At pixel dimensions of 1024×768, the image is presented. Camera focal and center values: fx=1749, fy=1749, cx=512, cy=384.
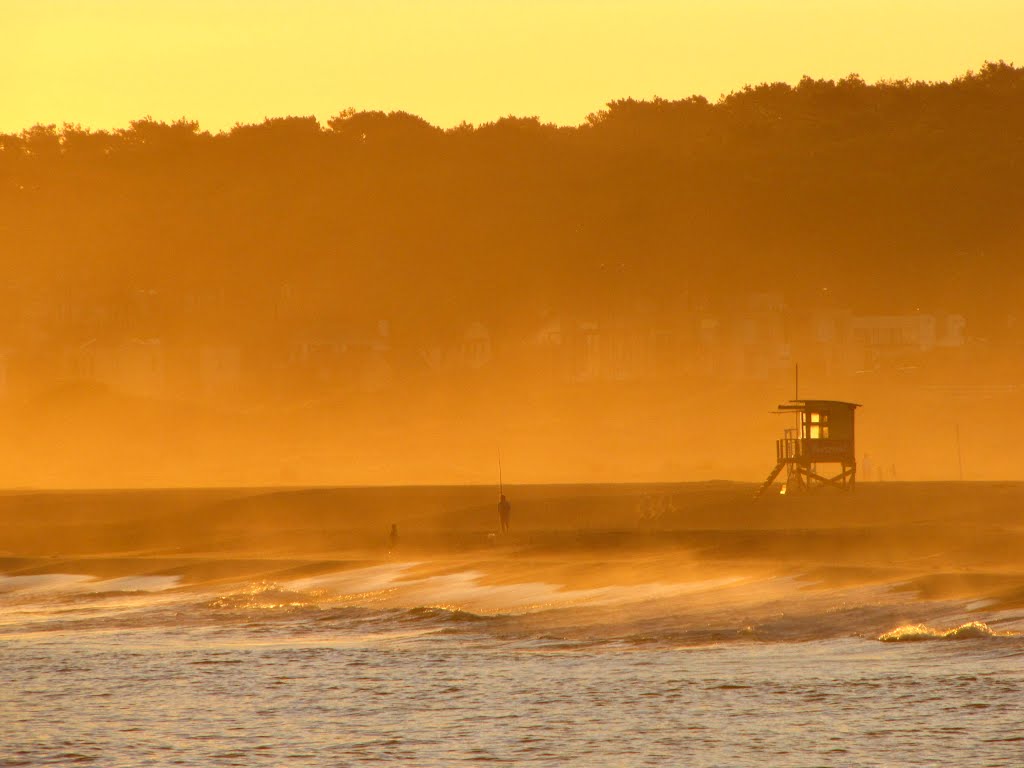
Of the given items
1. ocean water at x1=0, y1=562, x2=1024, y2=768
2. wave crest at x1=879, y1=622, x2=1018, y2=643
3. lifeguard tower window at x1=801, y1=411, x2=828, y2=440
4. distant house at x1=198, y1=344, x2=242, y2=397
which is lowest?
ocean water at x1=0, y1=562, x2=1024, y2=768

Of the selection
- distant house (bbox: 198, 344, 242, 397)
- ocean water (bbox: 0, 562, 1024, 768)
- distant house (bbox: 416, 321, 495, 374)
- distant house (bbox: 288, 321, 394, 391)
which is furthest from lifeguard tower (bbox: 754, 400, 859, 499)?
distant house (bbox: 198, 344, 242, 397)

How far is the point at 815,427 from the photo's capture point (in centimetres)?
4991

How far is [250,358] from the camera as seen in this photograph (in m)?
124

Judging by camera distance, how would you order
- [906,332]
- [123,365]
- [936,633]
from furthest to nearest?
[123,365], [906,332], [936,633]

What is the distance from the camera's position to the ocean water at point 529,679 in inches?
835

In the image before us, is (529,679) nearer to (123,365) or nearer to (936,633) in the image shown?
(936,633)

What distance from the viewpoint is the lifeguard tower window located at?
49625 mm

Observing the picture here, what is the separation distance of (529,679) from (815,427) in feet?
85.3

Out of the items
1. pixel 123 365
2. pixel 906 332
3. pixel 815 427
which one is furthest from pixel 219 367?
pixel 815 427

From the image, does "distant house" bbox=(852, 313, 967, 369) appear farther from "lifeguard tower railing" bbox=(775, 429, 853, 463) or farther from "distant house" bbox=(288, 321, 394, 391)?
"lifeguard tower railing" bbox=(775, 429, 853, 463)

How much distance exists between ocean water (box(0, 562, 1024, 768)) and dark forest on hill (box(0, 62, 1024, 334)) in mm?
89446

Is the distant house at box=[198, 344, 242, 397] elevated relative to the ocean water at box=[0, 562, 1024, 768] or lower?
elevated

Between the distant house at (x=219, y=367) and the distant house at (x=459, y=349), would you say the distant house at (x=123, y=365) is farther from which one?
the distant house at (x=459, y=349)

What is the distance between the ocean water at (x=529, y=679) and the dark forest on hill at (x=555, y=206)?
89446mm
